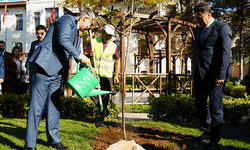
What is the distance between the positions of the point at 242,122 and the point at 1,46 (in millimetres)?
6727

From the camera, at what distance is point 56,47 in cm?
287

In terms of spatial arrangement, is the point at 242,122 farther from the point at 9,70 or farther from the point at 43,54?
the point at 9,70

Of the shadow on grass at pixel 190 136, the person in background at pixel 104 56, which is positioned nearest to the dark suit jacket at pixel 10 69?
the person in background at pixel 104 56

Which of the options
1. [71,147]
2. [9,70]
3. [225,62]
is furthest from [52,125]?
[9,70]

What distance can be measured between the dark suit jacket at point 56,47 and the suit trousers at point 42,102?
0.13 meters

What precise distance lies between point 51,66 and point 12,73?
3.63m

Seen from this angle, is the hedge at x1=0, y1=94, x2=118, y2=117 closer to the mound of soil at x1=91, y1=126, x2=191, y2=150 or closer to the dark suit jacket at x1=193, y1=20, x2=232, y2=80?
the mound of soil at x1=91, y1=126, x2=191, y2=150

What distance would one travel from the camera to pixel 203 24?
10.7 ft

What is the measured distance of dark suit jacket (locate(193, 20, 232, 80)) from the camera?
299 centimetres

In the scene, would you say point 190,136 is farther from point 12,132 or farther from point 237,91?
point 237,91

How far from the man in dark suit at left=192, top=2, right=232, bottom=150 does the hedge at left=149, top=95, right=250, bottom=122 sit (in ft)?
4.87

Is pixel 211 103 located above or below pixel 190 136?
above

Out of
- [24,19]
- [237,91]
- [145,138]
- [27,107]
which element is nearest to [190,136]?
[145,138]

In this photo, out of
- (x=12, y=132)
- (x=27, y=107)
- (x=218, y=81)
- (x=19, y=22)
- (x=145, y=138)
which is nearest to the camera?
(x=218, y=81)
